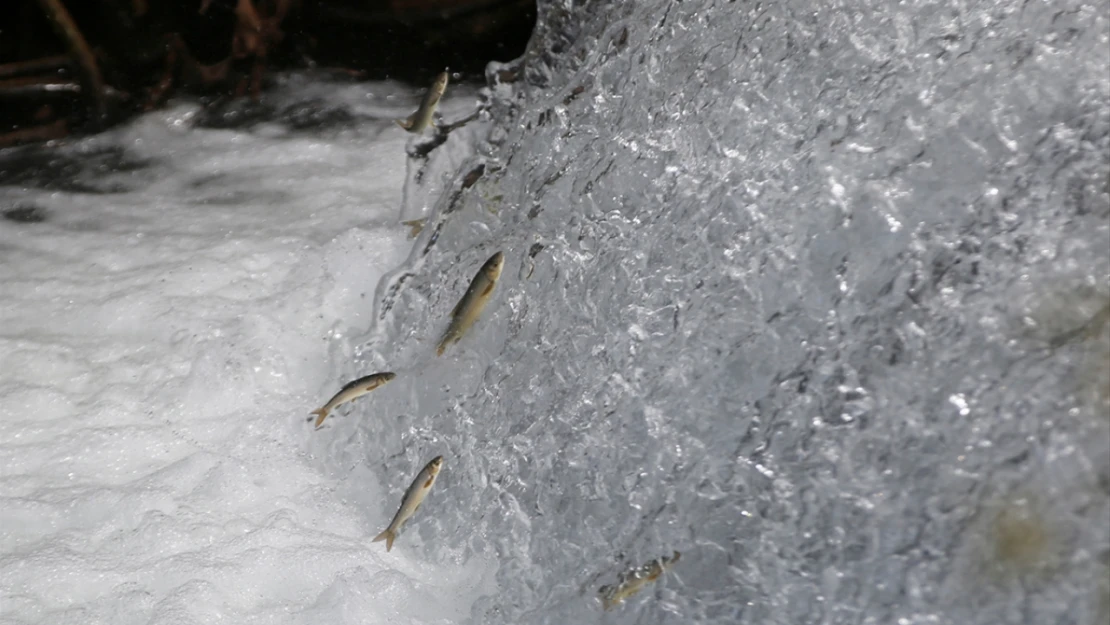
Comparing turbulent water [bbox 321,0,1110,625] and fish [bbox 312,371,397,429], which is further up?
turbulent water [bbox 321,0,1110,625]

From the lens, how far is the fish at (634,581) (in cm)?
217

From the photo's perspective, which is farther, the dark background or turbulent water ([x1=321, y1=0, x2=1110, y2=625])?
the dark background

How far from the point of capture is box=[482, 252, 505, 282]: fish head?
2251mm

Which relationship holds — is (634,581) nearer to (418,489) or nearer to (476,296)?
(418,489)

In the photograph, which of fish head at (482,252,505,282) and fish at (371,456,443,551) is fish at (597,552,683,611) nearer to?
fish at (371,456,443,551)

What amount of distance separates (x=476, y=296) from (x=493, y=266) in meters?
0.09

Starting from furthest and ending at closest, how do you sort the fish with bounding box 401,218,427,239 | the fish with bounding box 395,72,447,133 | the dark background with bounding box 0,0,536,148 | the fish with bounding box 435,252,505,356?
the dark background with bounding box 0,0,536,148 < the fish with bounding box 401,218,427,239 < the fish with bounding box 395,72,447,133 < the fish with bounding box 435,252,505,356

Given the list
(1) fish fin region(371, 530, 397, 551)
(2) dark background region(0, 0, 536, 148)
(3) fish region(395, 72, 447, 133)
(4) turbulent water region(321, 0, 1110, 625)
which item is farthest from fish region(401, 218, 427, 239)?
(2) dark background region(0, 0, 536, 148)

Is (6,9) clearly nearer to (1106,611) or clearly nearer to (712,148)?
(712,148)

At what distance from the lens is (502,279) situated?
2738mm

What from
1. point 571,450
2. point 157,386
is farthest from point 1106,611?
point 157,386

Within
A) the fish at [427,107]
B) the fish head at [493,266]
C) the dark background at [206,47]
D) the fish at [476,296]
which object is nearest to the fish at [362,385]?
the fish at [476,296]

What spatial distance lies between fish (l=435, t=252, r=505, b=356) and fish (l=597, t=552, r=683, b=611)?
26.6 inches

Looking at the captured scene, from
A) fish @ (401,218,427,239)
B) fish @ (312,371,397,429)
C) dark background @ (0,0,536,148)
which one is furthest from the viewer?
dark background @ (0,0,536,148)
